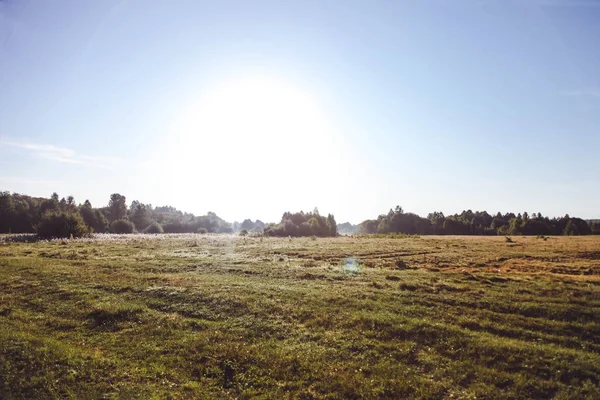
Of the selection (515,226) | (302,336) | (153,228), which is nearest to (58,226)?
(153,228)

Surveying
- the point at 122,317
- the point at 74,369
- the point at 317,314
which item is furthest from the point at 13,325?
the point at 317,314

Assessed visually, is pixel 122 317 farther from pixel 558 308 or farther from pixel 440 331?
pixel 558 308

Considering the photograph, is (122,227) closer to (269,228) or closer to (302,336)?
(269,228)

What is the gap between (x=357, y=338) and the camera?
2134 cm

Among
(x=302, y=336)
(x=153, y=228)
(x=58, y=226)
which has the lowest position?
(x=302, y=336)

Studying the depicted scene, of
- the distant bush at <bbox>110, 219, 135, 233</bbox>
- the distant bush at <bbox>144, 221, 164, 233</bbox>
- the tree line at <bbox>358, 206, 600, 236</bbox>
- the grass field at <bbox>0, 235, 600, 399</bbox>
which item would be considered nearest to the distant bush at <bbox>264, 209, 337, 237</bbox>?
the tree line at <bbox>358, 206, 600, 236</bbox>

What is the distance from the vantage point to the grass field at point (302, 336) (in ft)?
53.4

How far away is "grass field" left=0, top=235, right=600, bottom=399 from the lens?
16.3m

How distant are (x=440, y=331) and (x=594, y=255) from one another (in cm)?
4803

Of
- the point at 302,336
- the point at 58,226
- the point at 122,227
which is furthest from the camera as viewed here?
the point at 122,227

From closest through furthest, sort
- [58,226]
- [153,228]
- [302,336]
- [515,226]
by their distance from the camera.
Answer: [302,336], [58,226], [515,226], [153,228]

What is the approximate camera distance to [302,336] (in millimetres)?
21875

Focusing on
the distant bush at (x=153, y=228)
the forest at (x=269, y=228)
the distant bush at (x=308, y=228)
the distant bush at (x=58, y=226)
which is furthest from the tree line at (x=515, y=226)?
the distant bush at (x=58, y=226)

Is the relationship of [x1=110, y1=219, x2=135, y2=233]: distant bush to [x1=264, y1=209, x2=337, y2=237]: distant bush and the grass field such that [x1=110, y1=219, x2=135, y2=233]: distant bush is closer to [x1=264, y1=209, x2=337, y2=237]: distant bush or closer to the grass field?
[x1=264, y1=209, x2=337, y2=237]: distant bush
